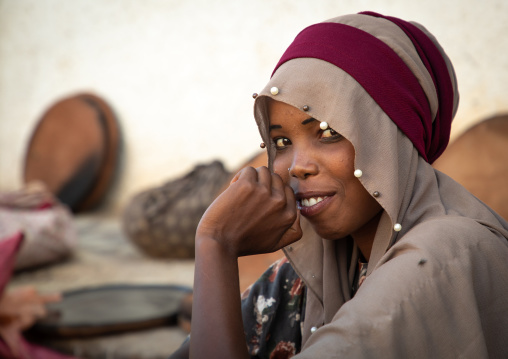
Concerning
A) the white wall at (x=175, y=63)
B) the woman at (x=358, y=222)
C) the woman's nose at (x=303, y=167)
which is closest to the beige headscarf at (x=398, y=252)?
the woman at (x=358, y=222)

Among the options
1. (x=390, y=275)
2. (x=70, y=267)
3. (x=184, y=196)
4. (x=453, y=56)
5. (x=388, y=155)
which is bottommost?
(x=70, y=267)

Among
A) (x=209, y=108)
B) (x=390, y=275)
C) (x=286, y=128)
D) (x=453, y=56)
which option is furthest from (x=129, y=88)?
(x=390, y=275)

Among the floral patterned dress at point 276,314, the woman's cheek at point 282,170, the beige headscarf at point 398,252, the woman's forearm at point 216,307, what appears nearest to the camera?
the beige headscarf at point 398,252

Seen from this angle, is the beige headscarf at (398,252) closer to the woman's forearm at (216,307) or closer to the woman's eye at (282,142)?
the woman's eye at (282,142)

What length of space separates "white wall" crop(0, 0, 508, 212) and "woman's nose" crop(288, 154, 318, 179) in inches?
88.2

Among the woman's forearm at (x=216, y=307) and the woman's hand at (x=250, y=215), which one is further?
the woman's hand at (x=250, y=215)

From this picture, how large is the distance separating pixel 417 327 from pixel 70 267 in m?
3.93

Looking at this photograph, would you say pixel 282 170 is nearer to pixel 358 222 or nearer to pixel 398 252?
pixel 358 222

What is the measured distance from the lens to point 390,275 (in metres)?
1.25

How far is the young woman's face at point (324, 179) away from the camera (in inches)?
61.3

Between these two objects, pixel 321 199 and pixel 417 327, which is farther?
pixel 321 199

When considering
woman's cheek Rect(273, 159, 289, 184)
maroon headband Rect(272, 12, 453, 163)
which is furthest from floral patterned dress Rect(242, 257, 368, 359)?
maroon headband Rect(272, 12, 453, 163)

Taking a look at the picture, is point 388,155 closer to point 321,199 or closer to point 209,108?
point 321,199

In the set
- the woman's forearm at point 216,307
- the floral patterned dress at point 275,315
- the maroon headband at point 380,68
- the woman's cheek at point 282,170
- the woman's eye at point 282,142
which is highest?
the maroon headband at point 380,68
